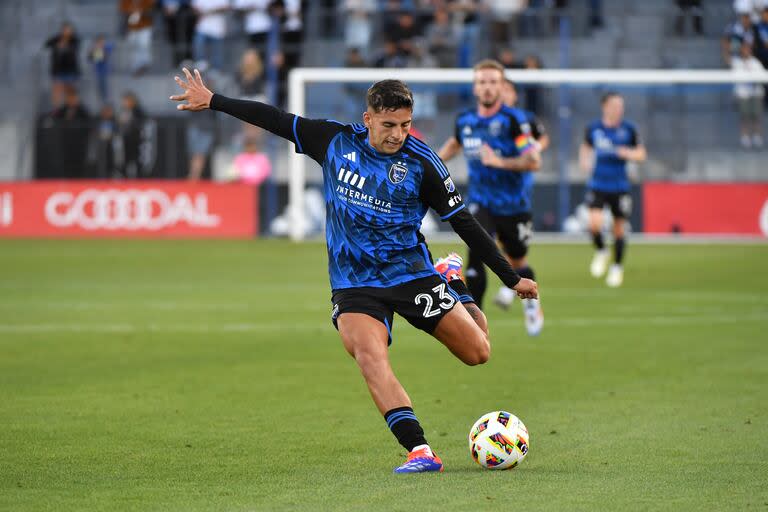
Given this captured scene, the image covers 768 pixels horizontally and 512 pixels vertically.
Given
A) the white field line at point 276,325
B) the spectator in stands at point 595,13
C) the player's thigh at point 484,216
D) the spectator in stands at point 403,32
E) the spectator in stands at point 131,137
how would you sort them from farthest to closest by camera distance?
the spectator in stands at point 595,13 → the spectator in stands at point 403,32 → the spectator in stands at point 131,137 → the white field line at point 276,325 → the player's thigh at point 484,216

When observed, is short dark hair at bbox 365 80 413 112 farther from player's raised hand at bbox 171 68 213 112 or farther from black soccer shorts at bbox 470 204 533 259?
black soccer shorts at bbox 470 204 533 259

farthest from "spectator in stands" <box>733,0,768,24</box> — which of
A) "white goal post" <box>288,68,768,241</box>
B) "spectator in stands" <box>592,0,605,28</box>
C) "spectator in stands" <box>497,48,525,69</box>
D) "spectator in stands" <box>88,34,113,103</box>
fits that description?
"spectator in stands" <box>88,34,113,103</box>

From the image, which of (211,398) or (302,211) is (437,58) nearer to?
(302,211)

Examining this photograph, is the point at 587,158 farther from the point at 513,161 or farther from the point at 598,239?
the point at 513,161

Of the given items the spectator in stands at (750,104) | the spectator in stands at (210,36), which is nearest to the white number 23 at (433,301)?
the spectator in stands at (750,104)

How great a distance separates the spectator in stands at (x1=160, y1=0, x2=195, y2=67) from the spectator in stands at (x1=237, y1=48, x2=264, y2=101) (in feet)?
6.20

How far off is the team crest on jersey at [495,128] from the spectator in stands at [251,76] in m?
16.4

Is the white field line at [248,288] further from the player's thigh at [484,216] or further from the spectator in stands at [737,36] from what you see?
the spectator in stands at [737,36]

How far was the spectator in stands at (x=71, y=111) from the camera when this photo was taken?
94.7ft

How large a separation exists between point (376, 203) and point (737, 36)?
24.2 metres

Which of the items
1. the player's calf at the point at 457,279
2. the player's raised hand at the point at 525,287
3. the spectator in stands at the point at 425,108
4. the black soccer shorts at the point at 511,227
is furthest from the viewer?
the spectator in stands at the point at 425,108

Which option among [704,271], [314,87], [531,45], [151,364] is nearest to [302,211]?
[314,87]

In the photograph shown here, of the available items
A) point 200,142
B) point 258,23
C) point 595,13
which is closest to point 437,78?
point 200,142

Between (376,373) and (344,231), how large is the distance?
0.78m
